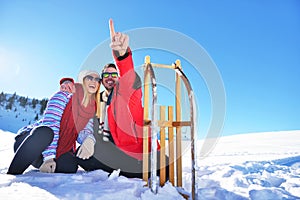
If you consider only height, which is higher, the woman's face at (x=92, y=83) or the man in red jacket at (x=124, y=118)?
the woman's face at (x=92, y=83)

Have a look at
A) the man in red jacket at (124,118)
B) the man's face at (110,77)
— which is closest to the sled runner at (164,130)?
the man in red jacket at (124,118)

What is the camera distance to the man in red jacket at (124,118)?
2082 millimetres

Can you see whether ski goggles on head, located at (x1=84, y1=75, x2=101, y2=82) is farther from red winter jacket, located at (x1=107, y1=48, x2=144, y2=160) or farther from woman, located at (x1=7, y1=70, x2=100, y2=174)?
red winter jacket, located at (x1=107, y1=48, x2=144, y2=160)

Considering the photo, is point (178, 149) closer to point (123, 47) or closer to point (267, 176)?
point (123, 47)

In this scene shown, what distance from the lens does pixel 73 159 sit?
7.57 feet

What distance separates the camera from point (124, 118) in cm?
208

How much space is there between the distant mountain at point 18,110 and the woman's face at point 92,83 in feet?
28.1

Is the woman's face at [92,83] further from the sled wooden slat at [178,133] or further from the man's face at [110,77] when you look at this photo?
the sled wooden slat at [178,133]

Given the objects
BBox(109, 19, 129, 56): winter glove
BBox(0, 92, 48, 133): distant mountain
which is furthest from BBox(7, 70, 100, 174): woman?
BBox(0, 92, 48, 133): distant mountain

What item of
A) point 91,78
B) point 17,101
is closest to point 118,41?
point 91,78

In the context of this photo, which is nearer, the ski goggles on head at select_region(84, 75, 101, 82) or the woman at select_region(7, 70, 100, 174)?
the woman at select_region(7, 70, 100, 174)

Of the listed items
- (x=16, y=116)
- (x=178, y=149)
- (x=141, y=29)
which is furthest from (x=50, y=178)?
(x=16, y=116)

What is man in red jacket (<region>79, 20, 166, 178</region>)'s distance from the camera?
2.08 metres

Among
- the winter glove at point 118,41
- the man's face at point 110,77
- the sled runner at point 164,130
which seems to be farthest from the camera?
the man's face at point 110,77
